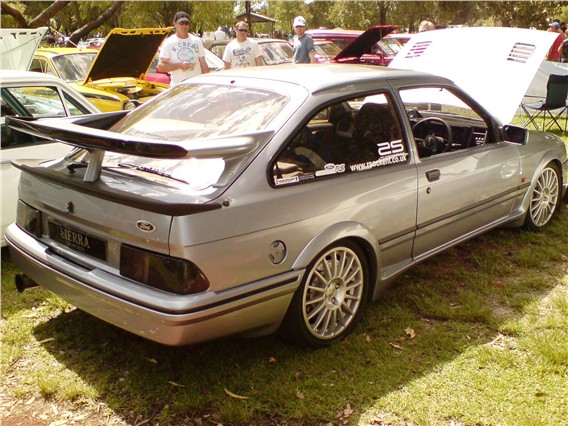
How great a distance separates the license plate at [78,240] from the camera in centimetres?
319

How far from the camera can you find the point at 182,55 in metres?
8.34

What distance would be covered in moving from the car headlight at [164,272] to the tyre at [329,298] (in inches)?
26.7

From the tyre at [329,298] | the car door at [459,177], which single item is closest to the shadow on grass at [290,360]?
the tyre at [329,298]

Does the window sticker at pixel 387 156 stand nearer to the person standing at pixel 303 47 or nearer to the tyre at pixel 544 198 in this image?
the tyre at pixel 544 198

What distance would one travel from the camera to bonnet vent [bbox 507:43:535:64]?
6570 mm

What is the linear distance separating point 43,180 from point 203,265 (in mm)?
1248

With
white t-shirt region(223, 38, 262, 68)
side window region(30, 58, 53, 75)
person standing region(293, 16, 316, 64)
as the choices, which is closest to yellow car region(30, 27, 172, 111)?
side window region(30, 58, 53, 75)

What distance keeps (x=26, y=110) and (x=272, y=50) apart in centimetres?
936

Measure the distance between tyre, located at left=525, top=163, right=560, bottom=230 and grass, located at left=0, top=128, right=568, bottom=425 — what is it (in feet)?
3.72

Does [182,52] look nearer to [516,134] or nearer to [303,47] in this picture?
[303,47]

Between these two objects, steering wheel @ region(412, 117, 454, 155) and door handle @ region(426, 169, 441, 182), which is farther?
steering wheel @ region(412, 117, 454, 155)

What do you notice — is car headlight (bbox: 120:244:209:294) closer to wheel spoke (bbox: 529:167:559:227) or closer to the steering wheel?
the steering wheel

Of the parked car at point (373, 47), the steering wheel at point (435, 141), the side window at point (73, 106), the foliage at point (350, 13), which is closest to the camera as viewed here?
the steering wheel at point (435, 141)

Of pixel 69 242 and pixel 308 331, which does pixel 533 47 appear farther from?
pixel 69 242
